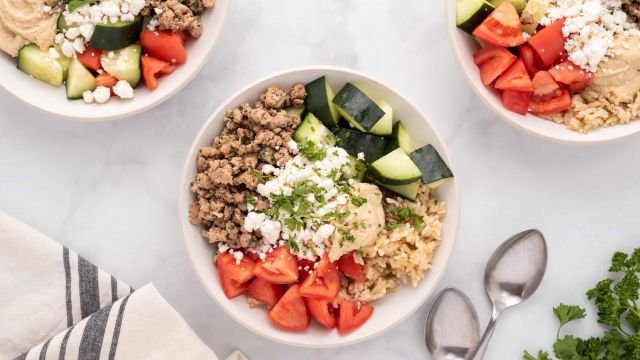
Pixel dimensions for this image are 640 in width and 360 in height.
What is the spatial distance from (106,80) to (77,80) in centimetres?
13

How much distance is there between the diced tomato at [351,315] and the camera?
128 inches

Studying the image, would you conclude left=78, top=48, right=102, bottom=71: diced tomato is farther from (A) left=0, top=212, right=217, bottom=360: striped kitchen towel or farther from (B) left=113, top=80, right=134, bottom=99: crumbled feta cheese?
(A) left=0, top=212, right=217, bottom=360: striped kitchen towel

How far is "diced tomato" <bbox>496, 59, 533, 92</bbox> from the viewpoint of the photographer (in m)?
3.28

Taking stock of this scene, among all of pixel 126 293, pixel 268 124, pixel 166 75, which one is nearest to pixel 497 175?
pixel 268 124

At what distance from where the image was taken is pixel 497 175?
12.2ft

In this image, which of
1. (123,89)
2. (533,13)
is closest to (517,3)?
(533,13)

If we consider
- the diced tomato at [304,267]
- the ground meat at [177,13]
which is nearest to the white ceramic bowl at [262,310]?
the diced tomato at [304,267]

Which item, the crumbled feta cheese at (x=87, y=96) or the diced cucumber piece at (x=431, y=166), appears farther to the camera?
the crumbled feta cheese at (x=87, y=96)

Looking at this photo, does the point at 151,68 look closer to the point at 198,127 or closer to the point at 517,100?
the point at 198,127

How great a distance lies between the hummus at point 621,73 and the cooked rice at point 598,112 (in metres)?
0.02

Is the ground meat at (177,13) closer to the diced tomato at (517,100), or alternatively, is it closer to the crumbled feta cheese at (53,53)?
the crumbled feta cheese at (53,53)

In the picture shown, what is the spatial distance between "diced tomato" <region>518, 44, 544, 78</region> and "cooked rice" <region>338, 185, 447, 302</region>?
74 cm

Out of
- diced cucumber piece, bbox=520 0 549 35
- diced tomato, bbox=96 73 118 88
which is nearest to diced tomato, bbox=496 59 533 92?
diced cucumber piece, bbox=520 0 549 35

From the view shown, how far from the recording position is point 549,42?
10.7 ft
